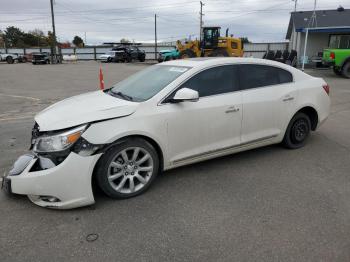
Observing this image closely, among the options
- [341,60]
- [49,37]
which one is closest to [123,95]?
[341,60]

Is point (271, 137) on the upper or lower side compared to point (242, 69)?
lower

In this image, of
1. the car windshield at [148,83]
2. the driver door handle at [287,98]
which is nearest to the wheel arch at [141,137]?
the car windshield at [148,83]

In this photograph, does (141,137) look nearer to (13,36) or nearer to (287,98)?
(287,98)

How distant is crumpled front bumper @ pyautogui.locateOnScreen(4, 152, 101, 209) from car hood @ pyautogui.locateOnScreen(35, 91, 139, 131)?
372 mm

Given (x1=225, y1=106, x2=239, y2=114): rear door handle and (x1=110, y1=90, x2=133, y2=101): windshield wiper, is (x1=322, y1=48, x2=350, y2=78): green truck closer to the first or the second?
(x1=225, y1=106, x2=239, y2=114): rear door handle

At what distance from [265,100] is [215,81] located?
0.86 m

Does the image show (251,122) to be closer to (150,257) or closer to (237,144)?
(237,144)

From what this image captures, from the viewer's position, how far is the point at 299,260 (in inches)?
104

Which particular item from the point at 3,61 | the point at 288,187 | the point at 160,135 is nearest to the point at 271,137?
the point at 288,187

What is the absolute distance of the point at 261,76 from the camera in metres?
4.74

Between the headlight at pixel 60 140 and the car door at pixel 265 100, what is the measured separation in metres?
2.26

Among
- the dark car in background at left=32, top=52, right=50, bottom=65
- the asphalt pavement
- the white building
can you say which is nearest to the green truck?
the white building

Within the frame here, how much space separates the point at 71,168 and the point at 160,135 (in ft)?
3.52

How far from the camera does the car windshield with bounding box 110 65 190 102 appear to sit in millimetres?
4039
